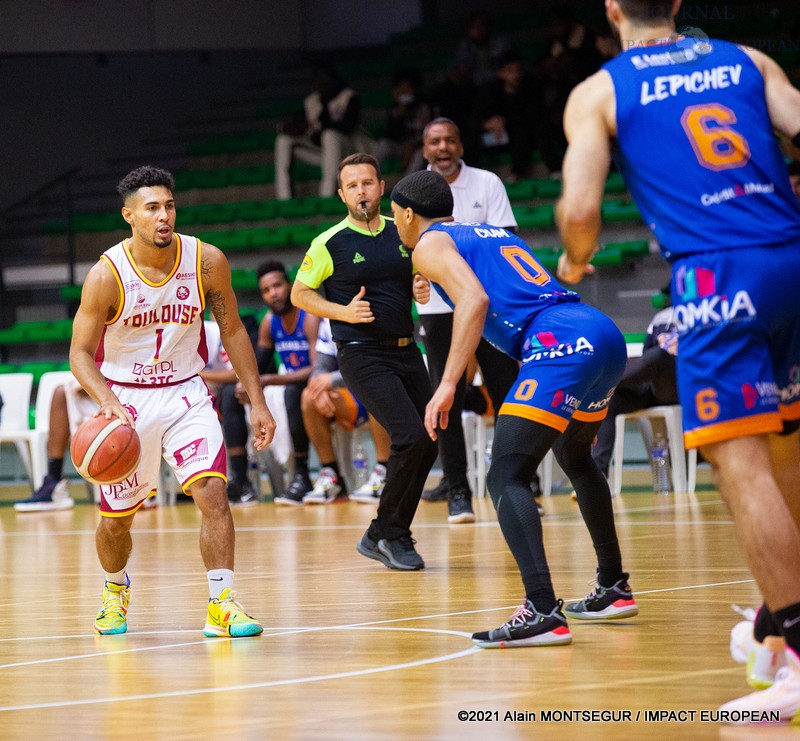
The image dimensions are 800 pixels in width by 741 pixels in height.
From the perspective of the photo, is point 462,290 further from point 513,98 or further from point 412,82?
point 412,82

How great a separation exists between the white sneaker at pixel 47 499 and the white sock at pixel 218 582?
682 centimetres

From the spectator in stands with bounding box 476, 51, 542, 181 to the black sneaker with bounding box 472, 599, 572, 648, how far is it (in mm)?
10279

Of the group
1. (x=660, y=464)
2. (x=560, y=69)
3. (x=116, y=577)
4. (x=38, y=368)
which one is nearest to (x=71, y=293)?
(x=38, y=368)

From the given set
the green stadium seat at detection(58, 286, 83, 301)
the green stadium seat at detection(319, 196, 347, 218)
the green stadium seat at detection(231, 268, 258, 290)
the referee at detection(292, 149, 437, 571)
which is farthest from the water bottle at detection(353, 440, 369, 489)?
the green stadium seat at detection(58, 286, 83, 301)

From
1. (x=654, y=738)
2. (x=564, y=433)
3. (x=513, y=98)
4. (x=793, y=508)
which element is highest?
(x=513, y=98)

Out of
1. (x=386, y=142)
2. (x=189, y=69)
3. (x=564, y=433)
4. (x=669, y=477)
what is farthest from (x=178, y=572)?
(x=189, y=69)

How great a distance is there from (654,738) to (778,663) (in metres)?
0.50

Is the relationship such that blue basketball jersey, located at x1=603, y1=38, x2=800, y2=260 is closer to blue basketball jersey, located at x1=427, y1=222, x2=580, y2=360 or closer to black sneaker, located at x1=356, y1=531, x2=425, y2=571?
blue basketball jersey, located at x1=427, y1=222, x2=580, y2=360

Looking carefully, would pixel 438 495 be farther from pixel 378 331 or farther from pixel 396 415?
pixel 396 415

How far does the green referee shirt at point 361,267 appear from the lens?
7.05 meters

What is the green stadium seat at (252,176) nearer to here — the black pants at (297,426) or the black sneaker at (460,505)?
the black pants at (297,426)

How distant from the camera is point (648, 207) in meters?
3.40

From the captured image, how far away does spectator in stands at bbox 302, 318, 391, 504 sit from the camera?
34.7 feet

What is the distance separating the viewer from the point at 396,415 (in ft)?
21.7
